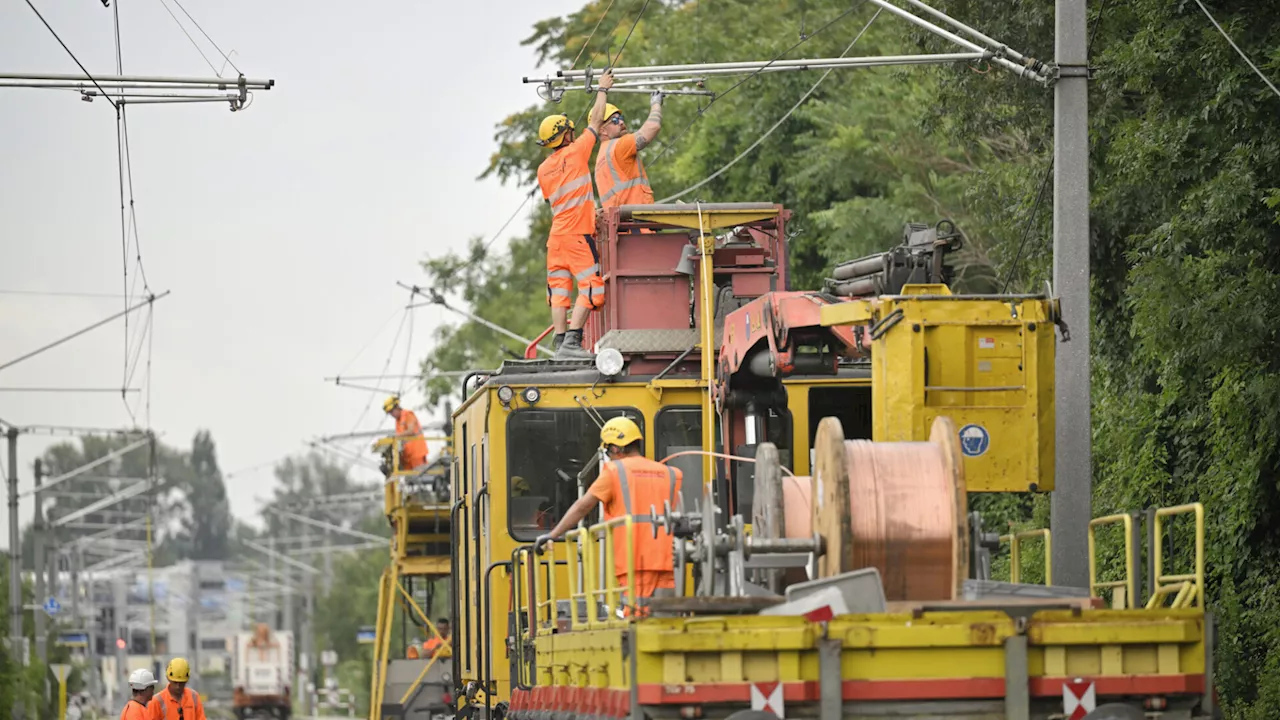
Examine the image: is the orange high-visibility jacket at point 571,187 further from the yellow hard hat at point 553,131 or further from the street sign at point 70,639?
the street sign at point 70,639

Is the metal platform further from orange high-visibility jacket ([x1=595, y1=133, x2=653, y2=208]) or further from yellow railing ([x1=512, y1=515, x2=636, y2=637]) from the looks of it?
orange high-visibility jacket ([x1=595, y1=133, x2=653, y2=208])

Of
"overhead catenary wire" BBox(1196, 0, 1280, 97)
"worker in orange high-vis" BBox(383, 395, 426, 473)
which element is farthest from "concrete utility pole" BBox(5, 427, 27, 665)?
"overhead catenary wire" BBox(1196, 0, 1280, 97)

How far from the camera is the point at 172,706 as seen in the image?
15.9 metres

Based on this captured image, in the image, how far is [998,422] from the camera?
1212 centimetres

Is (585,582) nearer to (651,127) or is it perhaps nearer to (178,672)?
(178,672)

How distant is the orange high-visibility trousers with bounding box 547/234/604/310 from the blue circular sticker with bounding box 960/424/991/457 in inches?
227

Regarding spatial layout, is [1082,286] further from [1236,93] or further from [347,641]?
[347,641]

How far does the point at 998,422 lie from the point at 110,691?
389ft

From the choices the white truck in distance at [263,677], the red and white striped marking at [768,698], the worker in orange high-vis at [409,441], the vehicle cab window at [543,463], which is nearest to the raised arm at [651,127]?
the vehicle cab window at [543,463]

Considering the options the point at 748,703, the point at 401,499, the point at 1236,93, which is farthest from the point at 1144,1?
the point at 401,499

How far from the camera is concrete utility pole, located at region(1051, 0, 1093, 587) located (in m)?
16.0

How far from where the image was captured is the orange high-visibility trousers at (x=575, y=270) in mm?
17516

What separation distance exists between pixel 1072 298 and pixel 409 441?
17141 mm

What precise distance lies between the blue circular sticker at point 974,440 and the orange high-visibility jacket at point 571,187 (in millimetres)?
6277
